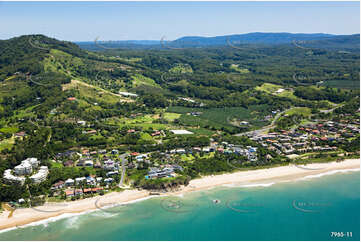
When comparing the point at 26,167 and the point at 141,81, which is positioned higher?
the point at 141,81

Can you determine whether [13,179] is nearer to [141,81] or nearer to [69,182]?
[69,182]

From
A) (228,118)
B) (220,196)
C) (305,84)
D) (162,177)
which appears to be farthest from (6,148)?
(305,84)

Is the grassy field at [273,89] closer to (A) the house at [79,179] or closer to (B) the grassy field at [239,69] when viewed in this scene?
(B) the grassy field at [239,69]

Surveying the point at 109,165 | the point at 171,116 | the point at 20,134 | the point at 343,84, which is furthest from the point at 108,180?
the point at 343,84

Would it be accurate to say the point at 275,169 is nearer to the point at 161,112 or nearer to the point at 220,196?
the point at 220,196

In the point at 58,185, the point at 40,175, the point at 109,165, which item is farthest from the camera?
the point at 109,165

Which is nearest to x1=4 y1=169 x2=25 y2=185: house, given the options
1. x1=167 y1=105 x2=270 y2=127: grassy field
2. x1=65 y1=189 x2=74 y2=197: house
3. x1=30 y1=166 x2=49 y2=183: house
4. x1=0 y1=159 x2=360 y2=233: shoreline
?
x1=30 y1=166 x2=49 y2=183: house

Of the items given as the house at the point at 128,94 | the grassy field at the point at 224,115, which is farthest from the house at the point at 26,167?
the house at the point at 128,94
